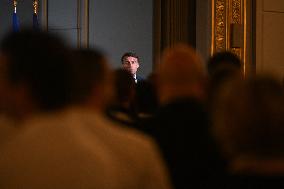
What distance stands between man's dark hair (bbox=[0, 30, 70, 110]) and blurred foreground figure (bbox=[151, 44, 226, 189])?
902 mm

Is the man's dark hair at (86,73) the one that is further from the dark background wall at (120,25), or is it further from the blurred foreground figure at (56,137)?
the dark background wall at (120,25)

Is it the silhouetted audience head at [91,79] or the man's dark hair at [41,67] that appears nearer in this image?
the man's dark hair at [41,67]

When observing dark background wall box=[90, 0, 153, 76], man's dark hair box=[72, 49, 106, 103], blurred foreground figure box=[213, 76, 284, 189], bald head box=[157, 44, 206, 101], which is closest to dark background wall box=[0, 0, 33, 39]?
dark background wall box=[90, 0, 153, 76]

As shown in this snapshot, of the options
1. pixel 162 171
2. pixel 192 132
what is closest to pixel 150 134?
pixel 192 132

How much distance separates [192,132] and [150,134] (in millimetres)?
195

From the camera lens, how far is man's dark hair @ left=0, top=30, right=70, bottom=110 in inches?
56.6

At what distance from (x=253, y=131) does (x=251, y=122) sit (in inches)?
0.9

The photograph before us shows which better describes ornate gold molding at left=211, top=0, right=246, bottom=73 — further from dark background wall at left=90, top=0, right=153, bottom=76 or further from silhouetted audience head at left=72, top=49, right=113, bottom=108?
silhouetted audience head at left=72, top=49, right=113, bottom=108

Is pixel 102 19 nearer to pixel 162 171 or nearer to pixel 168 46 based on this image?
pixel 168 46

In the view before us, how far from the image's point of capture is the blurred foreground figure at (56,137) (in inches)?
53.9

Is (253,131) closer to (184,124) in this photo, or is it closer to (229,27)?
(184,124)

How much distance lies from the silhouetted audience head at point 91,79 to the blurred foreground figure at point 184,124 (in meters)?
0.51

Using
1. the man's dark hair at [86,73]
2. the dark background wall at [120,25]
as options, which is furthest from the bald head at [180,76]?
the dark background wall at [120,25]

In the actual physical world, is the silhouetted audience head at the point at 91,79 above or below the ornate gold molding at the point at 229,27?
below
